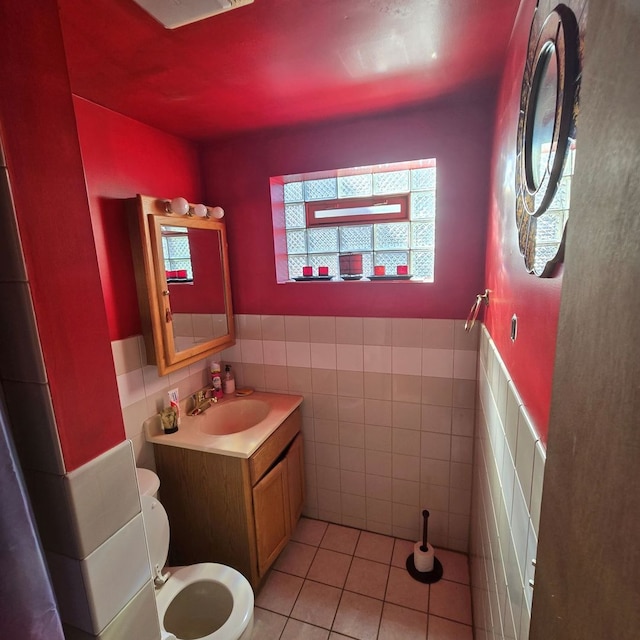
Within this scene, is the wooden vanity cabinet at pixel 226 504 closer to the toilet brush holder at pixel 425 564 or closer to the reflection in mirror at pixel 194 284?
the reflection in mirror at pixel 194 284

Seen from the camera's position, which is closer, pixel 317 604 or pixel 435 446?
pixel 317 604

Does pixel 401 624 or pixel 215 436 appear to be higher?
pixel 215 436

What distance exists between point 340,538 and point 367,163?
85.8 inches

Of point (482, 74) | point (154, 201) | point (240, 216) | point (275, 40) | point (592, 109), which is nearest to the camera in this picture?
point (592, 109)

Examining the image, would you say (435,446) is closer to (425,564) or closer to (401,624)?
(425,564)

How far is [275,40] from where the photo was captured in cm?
108

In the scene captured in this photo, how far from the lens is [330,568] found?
1.88 meters

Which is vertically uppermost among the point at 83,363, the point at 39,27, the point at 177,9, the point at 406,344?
the point at 177,9

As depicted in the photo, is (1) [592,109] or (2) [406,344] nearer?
(1) [592,109]

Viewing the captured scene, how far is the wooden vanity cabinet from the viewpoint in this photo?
1603 millimetres

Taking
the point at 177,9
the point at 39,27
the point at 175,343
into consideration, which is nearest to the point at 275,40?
the point at 177,9

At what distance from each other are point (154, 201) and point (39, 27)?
1.03 m

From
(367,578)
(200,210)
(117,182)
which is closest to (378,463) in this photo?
(367,578)

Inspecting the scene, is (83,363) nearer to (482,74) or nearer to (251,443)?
(251,443)
